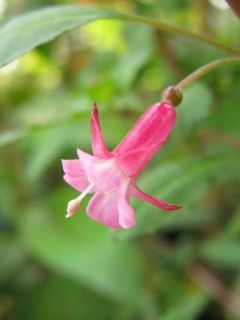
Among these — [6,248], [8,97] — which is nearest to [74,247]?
[6,248]

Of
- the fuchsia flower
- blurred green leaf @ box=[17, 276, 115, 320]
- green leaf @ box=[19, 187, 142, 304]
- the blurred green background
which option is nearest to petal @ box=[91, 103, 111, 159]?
the fuchsia flower

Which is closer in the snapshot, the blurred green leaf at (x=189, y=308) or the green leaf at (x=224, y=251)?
the blurred green leaf at (x=189, y=308)

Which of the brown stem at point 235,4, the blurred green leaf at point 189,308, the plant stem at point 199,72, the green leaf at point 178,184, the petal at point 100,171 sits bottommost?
the blurred green leaf at point 189,308

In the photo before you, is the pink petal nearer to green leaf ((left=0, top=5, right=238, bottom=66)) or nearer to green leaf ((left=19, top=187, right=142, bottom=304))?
green leaf ((left=0, top=5, right=238, bottom=66))

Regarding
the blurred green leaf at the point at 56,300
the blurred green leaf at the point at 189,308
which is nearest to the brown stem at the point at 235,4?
the blurred green leaf at the point at 189,308

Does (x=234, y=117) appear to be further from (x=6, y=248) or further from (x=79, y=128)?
(x=6, y=248)

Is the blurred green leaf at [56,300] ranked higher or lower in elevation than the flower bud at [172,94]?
lower

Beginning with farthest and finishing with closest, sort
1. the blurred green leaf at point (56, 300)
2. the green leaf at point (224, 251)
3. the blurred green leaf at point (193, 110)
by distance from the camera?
the blurred green leaf at point (56, 300) → the green leaf at point (224, 251) → the blurred green leaf at point (193, 110)

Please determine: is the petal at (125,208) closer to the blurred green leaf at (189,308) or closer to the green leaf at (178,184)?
the green leaf at (178,184)
